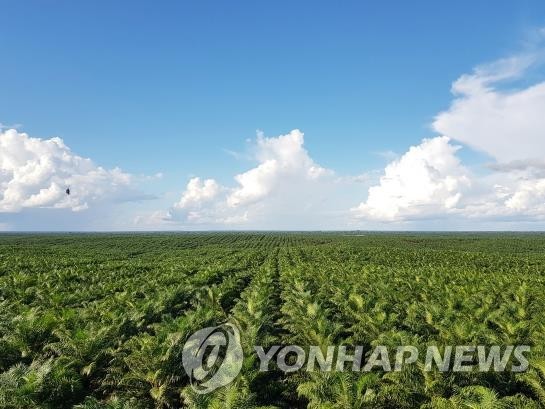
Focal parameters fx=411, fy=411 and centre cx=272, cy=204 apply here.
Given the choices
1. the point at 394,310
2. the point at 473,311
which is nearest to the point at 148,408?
the point at 394,310

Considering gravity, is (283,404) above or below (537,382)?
below

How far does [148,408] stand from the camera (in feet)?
36.3

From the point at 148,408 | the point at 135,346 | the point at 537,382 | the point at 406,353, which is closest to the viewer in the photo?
the point at 537,382

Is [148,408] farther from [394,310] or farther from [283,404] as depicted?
[394,310]

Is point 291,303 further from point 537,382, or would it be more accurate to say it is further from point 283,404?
point 537,382

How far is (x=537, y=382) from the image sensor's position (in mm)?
10133

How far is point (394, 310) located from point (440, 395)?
29.1ft

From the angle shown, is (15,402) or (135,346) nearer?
(15,402)

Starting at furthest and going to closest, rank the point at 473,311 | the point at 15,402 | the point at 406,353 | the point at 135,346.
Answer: the point at 473,311
the point at 135,346
the point at 406,353
the point at 15,402

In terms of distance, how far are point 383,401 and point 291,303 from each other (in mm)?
10027

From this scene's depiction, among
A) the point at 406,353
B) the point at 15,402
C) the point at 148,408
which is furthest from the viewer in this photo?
the point at 406,353

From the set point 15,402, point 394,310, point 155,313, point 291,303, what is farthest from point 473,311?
point 15,402

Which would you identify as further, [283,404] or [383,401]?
[283,404]

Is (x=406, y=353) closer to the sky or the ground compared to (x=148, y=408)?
closer to the sky
